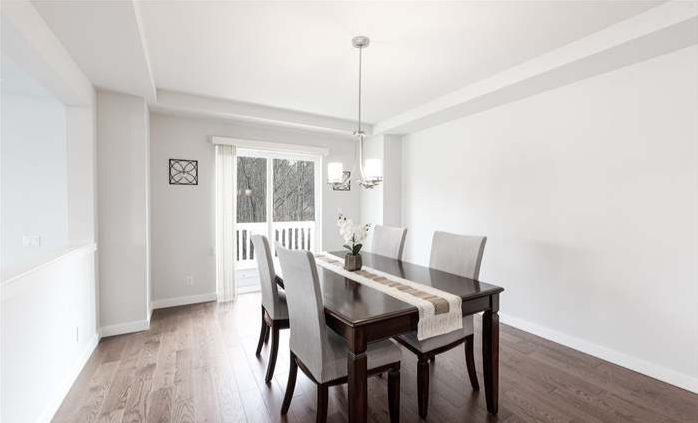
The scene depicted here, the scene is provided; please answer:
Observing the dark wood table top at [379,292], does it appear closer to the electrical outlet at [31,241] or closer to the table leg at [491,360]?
the table leg at [491,360]

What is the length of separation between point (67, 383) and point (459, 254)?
2963 mm

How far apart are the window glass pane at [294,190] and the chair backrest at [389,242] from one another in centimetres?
180

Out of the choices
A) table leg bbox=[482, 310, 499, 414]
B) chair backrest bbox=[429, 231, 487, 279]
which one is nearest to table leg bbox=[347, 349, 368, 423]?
table leg bbox=[482, 310, 499, 414]

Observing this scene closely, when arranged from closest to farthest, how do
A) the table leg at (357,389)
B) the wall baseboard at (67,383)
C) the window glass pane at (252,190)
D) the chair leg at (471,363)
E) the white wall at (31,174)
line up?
the table leg at (357,389), the wall baseboard at (67,383), the chair leg at (471,363), the white wall at (31,174), the window glass pane at (252,190)

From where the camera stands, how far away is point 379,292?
1.86 meters

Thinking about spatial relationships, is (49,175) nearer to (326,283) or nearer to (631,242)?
(326,283)

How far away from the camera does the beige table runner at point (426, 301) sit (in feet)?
5.24

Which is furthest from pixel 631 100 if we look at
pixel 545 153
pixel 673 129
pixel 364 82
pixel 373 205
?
pixel 373 205

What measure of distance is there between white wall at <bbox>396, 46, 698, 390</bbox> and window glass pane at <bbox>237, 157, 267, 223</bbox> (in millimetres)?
2791

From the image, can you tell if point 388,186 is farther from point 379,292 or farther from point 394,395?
point 394,395

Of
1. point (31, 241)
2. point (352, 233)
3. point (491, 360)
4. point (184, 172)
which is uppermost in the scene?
point (184, 172)

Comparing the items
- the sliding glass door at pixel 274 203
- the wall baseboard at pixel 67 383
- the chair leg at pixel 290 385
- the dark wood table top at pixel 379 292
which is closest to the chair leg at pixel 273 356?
the chair leg at pixel 290 385

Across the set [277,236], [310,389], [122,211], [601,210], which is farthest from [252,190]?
[601,210]

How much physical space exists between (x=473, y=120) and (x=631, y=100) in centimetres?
146
